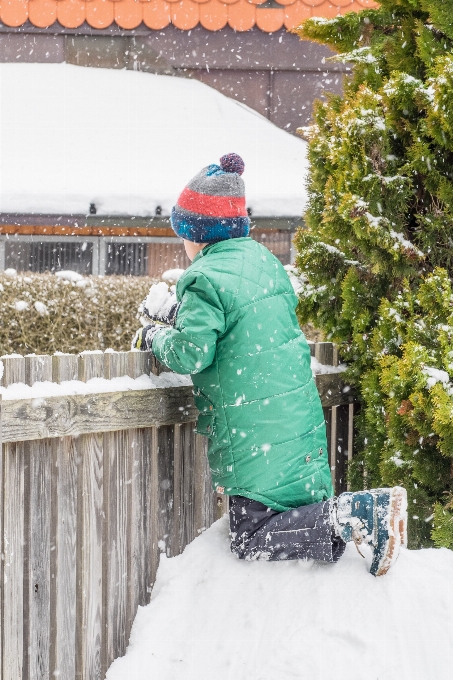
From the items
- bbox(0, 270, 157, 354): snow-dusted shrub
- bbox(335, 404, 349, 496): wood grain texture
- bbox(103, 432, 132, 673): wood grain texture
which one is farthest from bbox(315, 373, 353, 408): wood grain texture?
bbox(0, 270, 157, 354): snow-dusted shrub

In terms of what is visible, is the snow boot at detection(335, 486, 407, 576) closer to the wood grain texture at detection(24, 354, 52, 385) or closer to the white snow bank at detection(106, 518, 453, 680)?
the white snow bank at detection(106, 518, 453, 680)

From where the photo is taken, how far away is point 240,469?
3.14 meters

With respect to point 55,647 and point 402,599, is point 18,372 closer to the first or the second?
point 55,647

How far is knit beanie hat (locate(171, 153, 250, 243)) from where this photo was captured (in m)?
3.28

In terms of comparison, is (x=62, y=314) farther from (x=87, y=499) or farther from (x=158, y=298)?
(x=87, y=499)

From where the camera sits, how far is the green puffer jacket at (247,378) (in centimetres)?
304

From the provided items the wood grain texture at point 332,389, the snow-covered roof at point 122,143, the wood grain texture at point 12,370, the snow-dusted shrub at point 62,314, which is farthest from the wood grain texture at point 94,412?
the snow-covered roof at point 122,143

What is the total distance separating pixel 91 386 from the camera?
308 centimetres

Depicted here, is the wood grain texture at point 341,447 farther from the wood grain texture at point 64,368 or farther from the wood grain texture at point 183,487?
the wood grain texture at point 64,368

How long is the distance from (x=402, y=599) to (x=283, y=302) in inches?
48.8

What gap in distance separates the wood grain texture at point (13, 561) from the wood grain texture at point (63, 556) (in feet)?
0.48

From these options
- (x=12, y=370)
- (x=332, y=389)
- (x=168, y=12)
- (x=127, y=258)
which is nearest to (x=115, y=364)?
(x=12, y=370)

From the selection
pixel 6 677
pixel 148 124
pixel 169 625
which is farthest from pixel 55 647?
pixel 148 124

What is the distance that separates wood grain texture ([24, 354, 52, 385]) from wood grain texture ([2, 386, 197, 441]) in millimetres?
104
